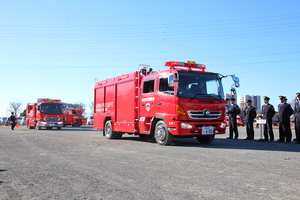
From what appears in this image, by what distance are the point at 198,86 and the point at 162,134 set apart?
207cm

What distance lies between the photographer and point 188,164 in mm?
6586

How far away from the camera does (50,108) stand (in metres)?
27.6

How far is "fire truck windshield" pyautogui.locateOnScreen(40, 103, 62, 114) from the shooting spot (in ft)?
89.7

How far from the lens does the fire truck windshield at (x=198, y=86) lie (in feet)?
33.3

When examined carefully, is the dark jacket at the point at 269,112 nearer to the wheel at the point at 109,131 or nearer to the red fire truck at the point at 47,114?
the wheel at the point at 109,131

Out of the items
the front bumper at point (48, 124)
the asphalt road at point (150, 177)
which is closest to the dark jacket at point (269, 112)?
the asphalt road at point (150, 177)

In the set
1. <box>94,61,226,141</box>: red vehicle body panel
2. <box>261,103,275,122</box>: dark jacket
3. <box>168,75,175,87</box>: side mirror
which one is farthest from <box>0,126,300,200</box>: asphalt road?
<box>261,103,275,122</box>: dark jacket

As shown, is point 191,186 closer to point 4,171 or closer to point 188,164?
point 188,164

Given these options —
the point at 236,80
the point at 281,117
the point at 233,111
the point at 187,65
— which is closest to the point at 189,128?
the point at 187,65

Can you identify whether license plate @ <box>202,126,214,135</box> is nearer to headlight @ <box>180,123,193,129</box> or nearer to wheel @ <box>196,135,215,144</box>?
headlight @ <box>180,123,193,129</box>

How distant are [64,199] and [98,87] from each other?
12.2 meters

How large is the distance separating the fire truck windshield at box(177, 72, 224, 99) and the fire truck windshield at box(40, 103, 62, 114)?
19886 millimetres

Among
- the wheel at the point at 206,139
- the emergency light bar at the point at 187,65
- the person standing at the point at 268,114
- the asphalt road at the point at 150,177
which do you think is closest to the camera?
the asphalt road at the point at 150,177

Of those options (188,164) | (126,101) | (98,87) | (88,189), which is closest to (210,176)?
(188,164)
